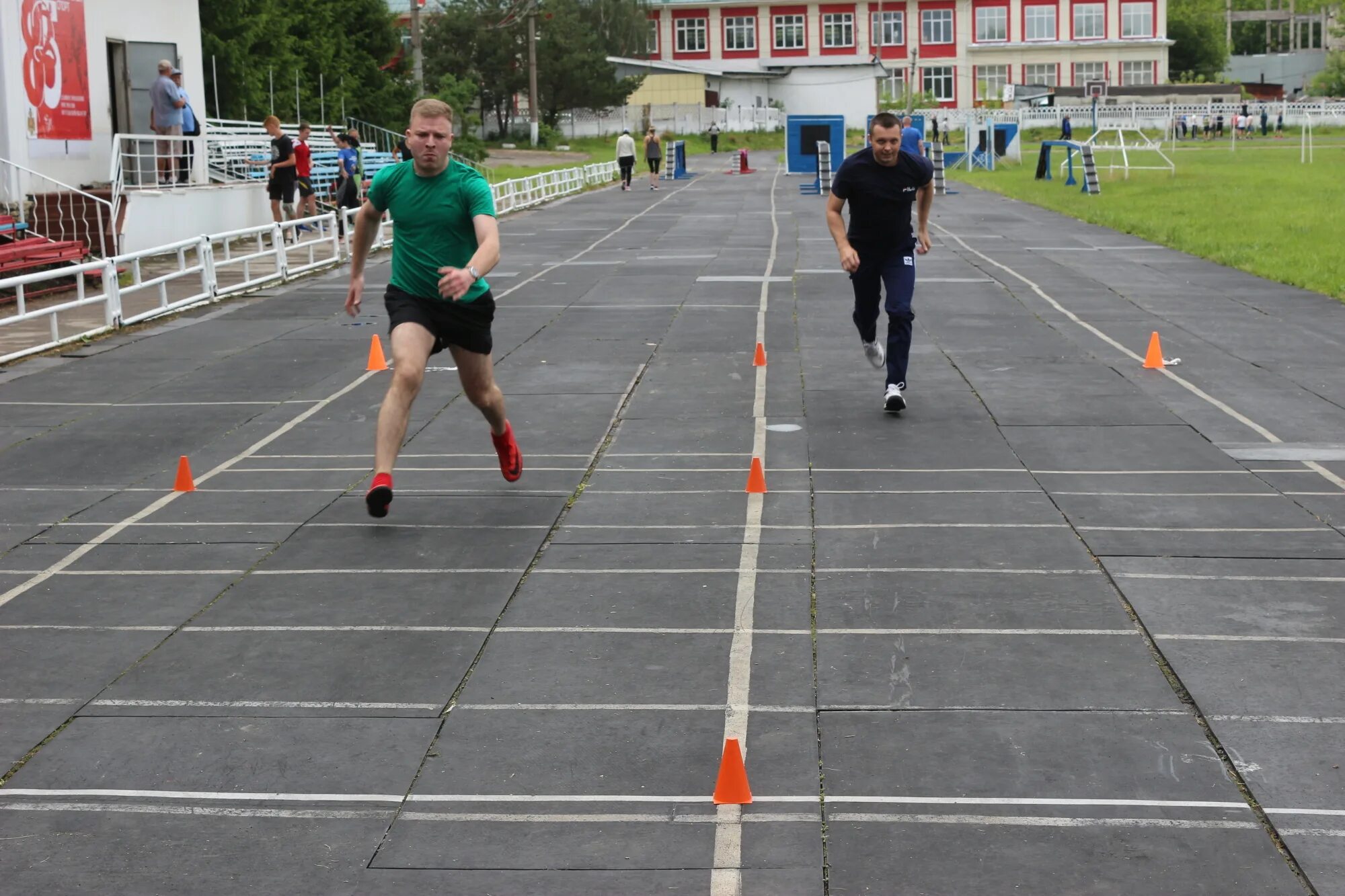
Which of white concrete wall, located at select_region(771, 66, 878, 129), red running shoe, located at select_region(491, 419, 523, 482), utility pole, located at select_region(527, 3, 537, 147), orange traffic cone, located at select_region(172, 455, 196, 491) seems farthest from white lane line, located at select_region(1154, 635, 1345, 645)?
white concrete wall, located at select_region(771, 66, 878, 129)

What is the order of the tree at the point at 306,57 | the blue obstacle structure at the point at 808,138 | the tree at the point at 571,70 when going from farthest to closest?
the tree at the point at 571,70 → the blue obstacle structure at the point at 808,138 → the tree at the point at 306,57

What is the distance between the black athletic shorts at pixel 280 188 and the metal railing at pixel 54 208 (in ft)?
8.98

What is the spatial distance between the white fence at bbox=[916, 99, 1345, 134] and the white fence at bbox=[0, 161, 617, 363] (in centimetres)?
6434

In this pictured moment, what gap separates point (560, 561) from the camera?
8.05m

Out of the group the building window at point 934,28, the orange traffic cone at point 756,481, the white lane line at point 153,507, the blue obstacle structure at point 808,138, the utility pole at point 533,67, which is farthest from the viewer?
the building window at point 934,28

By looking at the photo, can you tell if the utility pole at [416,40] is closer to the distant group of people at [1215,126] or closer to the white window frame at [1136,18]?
the distant group of people at [1215,126]

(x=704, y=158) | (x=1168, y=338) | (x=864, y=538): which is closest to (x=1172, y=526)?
(x=864, y=538)

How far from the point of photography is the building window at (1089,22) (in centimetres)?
12119

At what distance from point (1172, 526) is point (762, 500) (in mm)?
2148

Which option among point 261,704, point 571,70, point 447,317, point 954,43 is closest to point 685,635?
point 261,704

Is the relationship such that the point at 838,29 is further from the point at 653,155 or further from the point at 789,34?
the point at 653,155

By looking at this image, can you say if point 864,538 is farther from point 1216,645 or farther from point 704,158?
point 704,158

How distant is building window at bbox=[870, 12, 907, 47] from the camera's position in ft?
399

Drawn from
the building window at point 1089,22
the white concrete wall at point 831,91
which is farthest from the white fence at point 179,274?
the building window at point 1089,22
